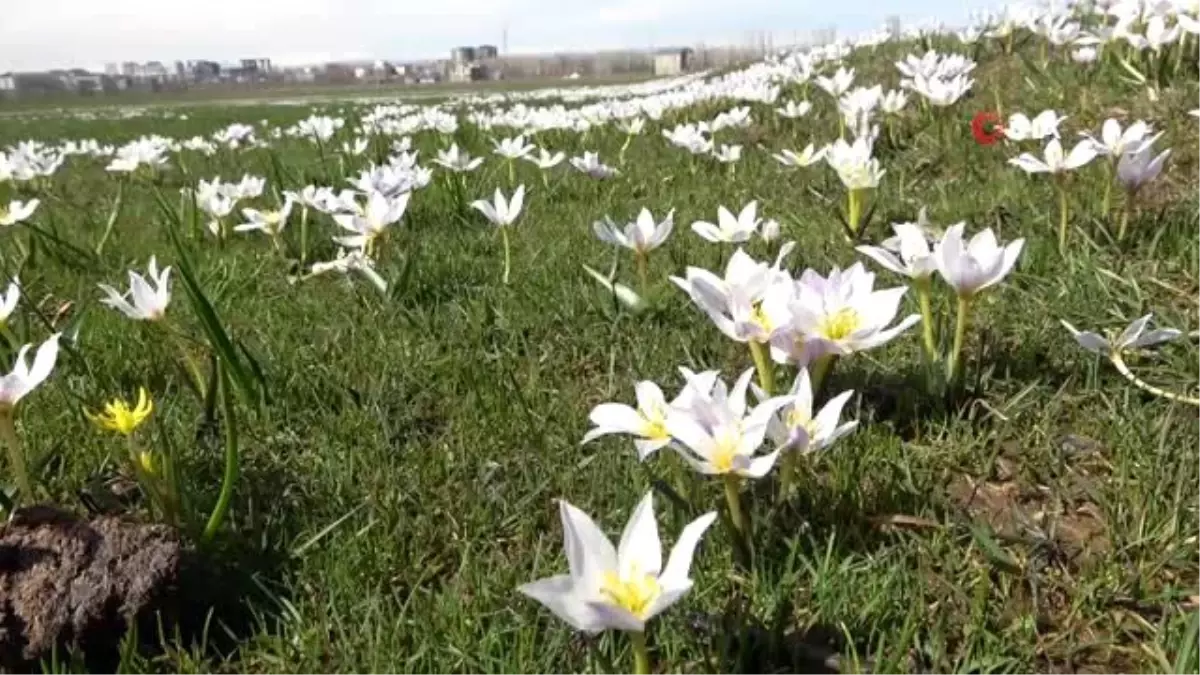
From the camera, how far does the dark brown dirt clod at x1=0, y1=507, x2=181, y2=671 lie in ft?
5.49

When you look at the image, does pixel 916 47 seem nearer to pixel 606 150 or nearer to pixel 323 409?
pixel 606 150

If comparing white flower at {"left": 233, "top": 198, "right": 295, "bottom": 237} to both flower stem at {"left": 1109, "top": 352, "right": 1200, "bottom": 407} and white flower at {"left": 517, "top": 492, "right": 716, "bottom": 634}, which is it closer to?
white flower at {"left": 517, "top": 492, "right": 716, "bottom": 634}

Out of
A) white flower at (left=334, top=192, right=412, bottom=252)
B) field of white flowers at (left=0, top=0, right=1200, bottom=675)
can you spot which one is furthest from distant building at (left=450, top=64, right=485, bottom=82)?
field of white flowers at (left=0, top=0, right=1200, bottom=675)

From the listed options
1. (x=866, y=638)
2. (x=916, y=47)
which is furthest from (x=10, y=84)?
(x=866, y=638)

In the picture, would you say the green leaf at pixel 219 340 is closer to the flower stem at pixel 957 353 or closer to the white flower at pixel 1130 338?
the flower stem at pixel 957 353

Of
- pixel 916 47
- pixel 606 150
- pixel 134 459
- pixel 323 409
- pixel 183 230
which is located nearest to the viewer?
pixel 134 459

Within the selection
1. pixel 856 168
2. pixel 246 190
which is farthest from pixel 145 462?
pixel 246 190

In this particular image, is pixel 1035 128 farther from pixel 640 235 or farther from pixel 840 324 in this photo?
pixel 840 324

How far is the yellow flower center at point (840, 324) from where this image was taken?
2064 millimetres

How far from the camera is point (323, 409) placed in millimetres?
2670

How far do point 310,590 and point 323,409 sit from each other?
0.84 m

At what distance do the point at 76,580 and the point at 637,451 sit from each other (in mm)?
1113

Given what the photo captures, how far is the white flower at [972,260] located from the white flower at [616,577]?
105cm

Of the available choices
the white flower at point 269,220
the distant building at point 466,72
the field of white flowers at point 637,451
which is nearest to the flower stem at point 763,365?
the field of white flowers at point 637,451
